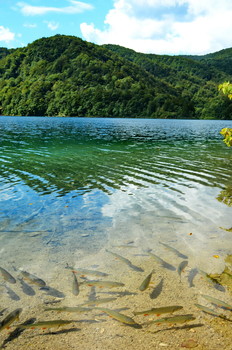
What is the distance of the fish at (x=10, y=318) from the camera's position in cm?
512

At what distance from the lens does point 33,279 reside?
668cm

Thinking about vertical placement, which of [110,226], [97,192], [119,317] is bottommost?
[97,192]

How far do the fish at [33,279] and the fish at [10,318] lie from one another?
3.16ft

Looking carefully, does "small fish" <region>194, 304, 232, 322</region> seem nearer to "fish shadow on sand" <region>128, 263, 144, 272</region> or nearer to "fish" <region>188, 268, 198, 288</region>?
"fish" <region>188, 268, 198, 288</region>

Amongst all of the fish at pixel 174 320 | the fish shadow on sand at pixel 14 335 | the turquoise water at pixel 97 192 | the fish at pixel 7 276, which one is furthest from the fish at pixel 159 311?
the turquoise water at pixel 97 192

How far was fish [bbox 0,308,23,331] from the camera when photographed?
202 inches

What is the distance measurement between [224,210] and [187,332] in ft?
25.0

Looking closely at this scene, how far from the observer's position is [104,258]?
25.7ft

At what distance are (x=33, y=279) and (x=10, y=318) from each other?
4.67 feet

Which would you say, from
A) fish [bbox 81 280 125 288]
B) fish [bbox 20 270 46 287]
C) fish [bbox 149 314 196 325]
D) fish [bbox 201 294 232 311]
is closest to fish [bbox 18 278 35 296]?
fish [bbox 20 270 46 287]

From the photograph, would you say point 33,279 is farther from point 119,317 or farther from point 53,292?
point 119,317

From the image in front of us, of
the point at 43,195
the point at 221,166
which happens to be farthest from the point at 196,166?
the point at 43,195

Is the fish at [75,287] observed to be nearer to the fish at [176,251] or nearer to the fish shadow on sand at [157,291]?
the fish shadow on sand at [157,291]

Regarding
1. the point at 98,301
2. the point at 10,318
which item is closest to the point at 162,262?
the point at 98,301
